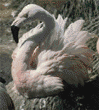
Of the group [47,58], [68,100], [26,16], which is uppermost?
[26,16]

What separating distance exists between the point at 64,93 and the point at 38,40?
1.38 ft

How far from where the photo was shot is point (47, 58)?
1.10 m

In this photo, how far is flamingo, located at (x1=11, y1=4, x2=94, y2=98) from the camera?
42.2 inches

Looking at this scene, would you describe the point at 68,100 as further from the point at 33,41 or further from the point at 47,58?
the point at 33,41

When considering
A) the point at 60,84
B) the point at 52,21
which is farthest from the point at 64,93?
the point at 52,21

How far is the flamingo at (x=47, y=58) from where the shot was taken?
3.52 feet

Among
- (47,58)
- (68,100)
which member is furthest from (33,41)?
(68,100)

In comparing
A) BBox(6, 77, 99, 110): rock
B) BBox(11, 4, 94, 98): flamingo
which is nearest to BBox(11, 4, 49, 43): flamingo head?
BBox(11, 4, 94, 98): flamingo

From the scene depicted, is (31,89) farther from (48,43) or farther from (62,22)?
(62,22)

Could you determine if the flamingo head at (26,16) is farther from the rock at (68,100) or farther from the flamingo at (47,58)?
the rock at (68,100)

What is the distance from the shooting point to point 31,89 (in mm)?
1079

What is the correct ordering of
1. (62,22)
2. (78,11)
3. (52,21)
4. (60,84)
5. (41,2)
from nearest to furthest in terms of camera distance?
1. (60,84)
2. (52,21)
3. (62,22)
4. (78,11)
5. (41,2)

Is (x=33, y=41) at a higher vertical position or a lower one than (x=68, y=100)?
higher

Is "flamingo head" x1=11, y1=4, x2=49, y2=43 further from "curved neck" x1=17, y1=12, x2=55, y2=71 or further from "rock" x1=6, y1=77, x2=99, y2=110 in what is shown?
"rock" x1=6, y1=77, x2=99, y2=110
